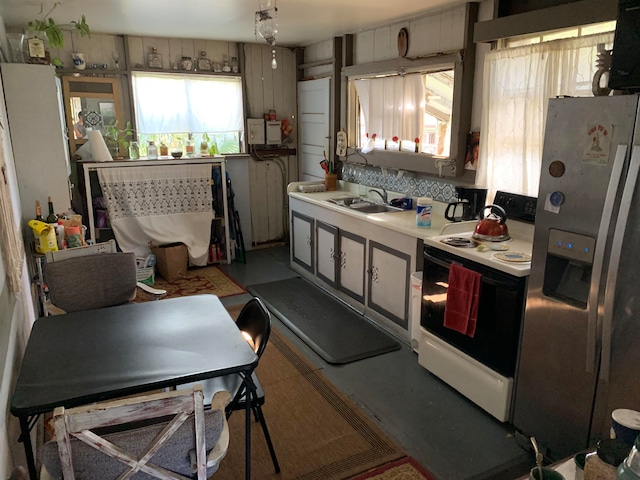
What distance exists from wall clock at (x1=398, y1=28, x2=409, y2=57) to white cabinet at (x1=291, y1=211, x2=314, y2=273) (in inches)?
66.9

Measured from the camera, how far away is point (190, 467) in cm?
143

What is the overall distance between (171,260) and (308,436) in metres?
2.89

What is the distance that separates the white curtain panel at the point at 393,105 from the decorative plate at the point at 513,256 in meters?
1.62

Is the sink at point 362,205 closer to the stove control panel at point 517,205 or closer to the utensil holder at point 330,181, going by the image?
the utensil holder at point 330,181

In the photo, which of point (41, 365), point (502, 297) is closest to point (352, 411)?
point (502, 297)

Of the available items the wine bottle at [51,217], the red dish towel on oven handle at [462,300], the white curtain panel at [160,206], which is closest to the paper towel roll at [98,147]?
the white curtain panel at [160,206]

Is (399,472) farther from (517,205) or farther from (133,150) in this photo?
(133,150)

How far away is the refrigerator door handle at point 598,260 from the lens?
1867 millimetres

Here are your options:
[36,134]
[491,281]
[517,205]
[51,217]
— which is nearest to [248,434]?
[491,281]

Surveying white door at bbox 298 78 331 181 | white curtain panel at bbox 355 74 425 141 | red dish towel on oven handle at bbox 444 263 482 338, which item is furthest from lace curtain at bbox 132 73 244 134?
red dish towel on oven handle at bbox 444 263 482 338

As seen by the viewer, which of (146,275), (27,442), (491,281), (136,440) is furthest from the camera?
(146,275)

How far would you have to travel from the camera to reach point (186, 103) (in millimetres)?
5230

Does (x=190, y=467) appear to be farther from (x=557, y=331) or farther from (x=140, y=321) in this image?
(x=557, y=331)

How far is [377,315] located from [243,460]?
5.79 feet
